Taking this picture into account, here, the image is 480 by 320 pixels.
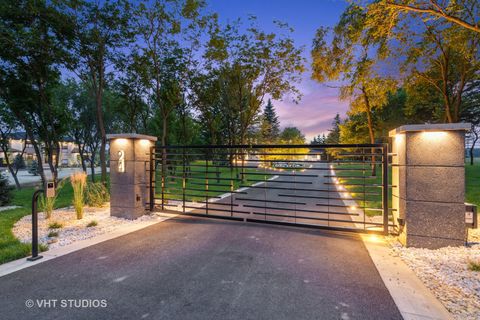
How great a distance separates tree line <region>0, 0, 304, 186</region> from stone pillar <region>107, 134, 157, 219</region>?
3721 mm

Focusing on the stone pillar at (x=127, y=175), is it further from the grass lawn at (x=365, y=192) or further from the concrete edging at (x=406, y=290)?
the concrete edging at (x=406, y=290)

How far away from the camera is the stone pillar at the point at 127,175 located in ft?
21.5

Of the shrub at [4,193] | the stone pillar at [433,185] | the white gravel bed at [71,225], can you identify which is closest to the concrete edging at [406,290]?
the stone pillar at [433,185]

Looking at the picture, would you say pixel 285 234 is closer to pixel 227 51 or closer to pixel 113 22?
pixel 113 22

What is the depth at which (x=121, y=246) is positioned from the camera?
4492 mm

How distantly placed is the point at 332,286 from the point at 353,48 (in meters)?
10.00

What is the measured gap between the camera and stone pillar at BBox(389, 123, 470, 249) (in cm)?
415

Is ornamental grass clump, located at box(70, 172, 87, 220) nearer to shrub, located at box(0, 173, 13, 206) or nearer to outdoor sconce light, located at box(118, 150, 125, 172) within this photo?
outdoor sconce light, located at box(118, 150, 125, 172)

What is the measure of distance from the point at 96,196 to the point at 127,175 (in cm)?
214

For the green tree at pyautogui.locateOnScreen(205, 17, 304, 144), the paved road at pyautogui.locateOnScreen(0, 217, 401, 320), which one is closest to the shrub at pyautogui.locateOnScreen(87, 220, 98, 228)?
the paved road at pyautogui.locateOnScreen(0, 217, 401, 320)

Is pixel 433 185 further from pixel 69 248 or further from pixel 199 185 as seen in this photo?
pixel 199 185

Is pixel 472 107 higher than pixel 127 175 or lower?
higher

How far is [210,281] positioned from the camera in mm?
3160

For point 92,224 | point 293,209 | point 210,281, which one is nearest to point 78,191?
point 92,224
